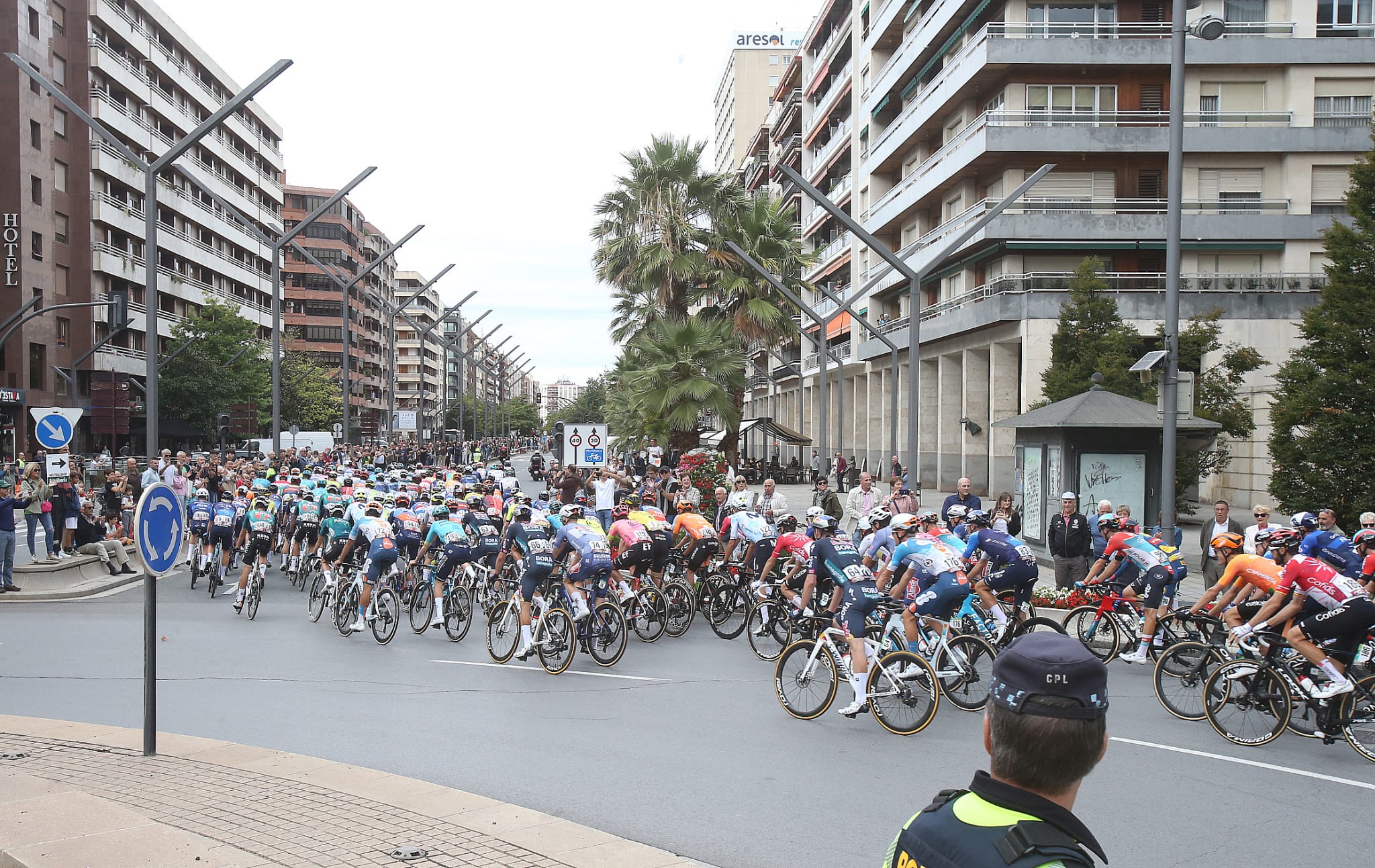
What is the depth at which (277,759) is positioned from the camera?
7340 millimetres

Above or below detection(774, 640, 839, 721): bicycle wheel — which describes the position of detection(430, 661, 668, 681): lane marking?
below

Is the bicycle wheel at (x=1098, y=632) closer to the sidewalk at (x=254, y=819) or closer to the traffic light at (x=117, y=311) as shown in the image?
the sidewalk at (x=254, y=819)

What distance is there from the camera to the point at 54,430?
1741 centimetres

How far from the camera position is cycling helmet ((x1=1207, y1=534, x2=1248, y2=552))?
10.1 meters

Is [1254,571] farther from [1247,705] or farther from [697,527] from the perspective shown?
[697,527]

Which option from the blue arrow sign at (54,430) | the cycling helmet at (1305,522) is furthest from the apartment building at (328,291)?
the cycling helmet at (1305,522)

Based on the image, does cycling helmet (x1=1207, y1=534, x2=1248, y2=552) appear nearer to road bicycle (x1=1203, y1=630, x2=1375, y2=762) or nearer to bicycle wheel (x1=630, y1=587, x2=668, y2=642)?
road bicycle (x1=1203, y1=630, x2=1375, y2=762)

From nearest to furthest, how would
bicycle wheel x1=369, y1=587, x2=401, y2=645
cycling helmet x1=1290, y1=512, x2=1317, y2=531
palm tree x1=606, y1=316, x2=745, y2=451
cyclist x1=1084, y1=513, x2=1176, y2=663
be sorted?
cyclist x1=1084, y1=513, x2=1176, y2=663 < cycling helmet x1=1290, y1=512, x2=1317, y2=531 < bicycle wheel x1=369, y1=587, x2=401, y2=645 < palm tree x1=606, y1=316, x2=745, y2=451

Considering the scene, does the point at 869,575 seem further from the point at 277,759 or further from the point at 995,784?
the point at 995,784

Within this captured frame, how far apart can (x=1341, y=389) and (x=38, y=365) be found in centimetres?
4923

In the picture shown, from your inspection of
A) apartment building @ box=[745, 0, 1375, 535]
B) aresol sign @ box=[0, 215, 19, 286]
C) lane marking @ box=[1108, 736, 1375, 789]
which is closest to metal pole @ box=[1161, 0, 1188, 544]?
lane marking @ box=[1108, 736, 1375, 789]

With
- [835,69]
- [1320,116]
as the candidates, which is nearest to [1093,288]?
[1320,116]

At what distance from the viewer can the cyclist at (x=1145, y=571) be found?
10.8 m

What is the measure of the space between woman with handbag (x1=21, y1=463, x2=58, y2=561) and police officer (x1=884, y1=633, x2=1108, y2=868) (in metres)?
19.7
